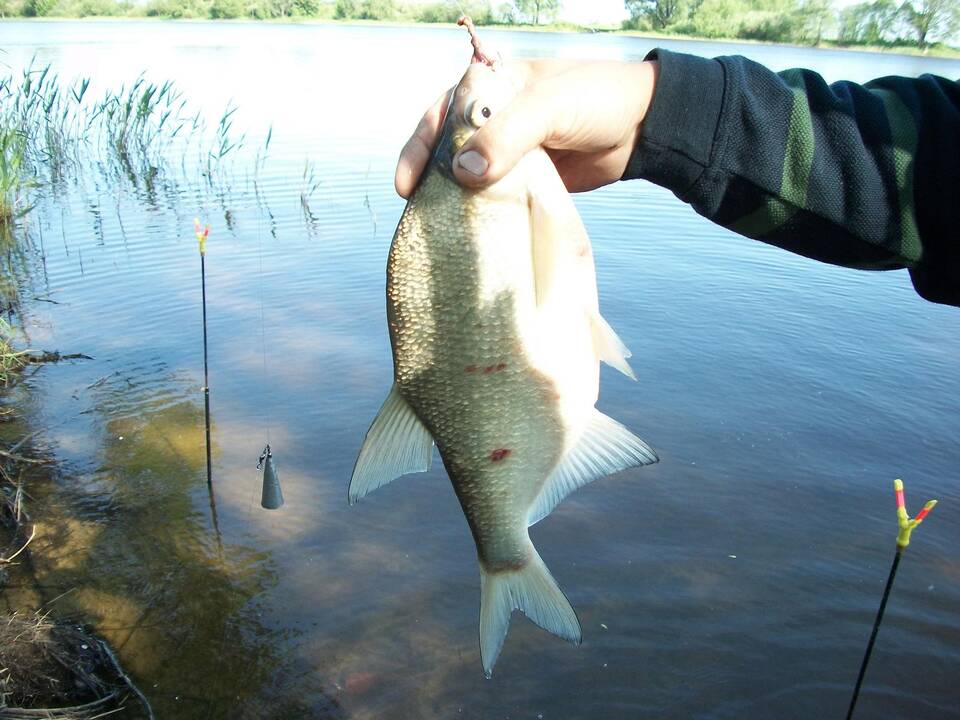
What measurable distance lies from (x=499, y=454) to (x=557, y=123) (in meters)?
0.85

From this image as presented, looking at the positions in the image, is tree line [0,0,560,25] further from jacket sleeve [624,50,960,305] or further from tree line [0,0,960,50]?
jacket sleeve [624,50,960,305]

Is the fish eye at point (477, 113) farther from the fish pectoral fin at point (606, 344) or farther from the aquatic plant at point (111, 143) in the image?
the aquatic plant at point (111, 143)

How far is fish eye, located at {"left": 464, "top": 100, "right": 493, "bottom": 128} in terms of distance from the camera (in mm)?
1875

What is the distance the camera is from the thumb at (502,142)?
1.75 m

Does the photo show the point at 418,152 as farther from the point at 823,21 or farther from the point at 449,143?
the point at 823,21

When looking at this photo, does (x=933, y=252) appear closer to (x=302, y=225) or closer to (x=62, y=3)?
(x=302, y=225)

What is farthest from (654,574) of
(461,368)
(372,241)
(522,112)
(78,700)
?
(372,241)

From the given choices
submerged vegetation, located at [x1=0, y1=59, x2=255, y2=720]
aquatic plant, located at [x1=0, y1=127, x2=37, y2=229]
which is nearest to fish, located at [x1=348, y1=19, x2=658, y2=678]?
submerged vegetation, located at [x1=0, y1=59, x2=255, y2=720]

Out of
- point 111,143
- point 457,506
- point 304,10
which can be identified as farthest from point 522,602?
point 304,10

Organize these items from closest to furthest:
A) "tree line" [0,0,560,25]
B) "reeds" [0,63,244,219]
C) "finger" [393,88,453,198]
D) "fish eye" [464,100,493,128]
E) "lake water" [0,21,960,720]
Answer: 1. "fish eye" [464,100,493,128]
2. "finger" [393,88,453,198]
3. "lake water" [0,21,960,720]
4. "reeds" [0,63,244,219]
5. "tree line" [0,0,560,25]

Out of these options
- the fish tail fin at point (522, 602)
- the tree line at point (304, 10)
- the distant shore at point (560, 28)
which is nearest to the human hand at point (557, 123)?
the fish tail fin at point (522, 602)

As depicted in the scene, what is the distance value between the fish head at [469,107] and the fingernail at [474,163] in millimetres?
103

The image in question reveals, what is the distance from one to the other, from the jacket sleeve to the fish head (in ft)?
1.39

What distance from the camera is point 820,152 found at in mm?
2055
